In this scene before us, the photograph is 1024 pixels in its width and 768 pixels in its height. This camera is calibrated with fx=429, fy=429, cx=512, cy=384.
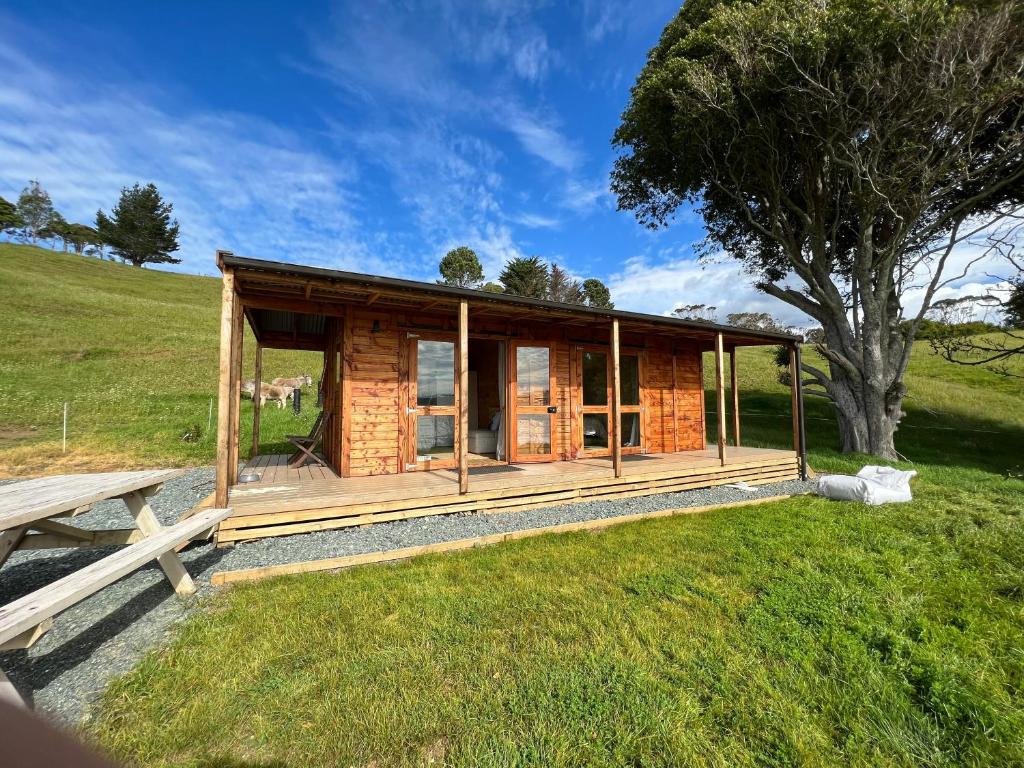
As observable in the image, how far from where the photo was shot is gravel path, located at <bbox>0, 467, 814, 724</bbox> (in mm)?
2521

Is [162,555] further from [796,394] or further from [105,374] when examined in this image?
[105,374]

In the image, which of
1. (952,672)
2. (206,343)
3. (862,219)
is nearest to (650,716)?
(952,672)

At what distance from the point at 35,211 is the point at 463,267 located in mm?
50723

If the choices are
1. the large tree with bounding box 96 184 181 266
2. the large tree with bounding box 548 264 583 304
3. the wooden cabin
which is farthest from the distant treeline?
the wooden cabin

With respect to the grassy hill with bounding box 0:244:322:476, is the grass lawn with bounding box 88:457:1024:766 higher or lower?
lower

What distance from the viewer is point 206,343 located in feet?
68.3

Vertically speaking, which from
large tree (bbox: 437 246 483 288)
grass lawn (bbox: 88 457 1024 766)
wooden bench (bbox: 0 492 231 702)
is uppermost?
large tree (bbox: 437 246 483 288)

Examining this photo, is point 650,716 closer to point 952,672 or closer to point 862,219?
point 952,672

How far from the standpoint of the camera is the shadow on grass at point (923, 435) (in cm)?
1155

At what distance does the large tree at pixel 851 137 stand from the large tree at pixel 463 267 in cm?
2846

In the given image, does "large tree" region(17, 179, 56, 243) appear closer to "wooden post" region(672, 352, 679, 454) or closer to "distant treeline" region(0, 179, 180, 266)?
"distant treeline" region(0, 179, 180, 266)

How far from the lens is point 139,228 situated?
48.1 metres

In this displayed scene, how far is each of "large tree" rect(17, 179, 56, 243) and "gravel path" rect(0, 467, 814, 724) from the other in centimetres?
6724

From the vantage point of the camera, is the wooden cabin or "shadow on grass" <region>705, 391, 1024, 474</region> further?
"shadow on grass" <region>705, 391, 1024, 474</region>
